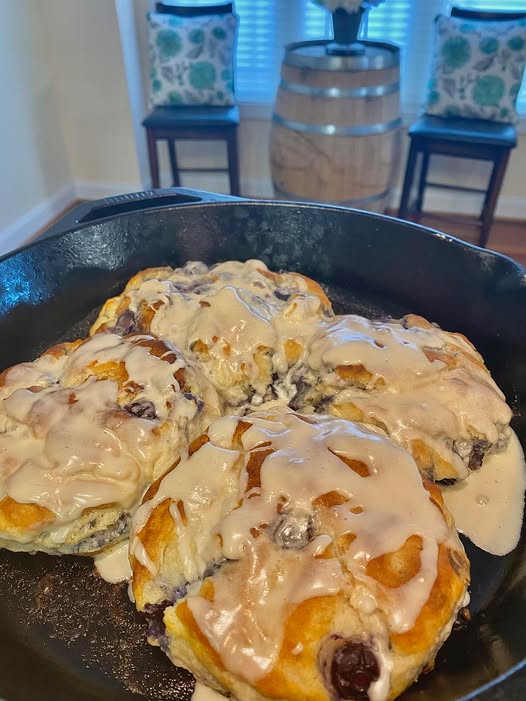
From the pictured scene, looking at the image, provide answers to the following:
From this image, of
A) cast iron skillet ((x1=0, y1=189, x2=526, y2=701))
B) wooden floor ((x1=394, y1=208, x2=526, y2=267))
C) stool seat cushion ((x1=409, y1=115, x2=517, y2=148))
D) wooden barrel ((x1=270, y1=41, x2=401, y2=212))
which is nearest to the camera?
cast iron skillet ((x1=0, y1=189, x2=526, y2=701))

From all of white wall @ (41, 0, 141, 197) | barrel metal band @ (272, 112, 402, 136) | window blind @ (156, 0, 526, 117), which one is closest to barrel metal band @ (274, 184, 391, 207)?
barrel metal band @ (272, 112, 402, 136)

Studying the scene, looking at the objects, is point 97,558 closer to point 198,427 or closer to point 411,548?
point 198,427

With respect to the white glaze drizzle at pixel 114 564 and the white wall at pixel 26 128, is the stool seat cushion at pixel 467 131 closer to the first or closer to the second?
the white wall at pixel 26 128

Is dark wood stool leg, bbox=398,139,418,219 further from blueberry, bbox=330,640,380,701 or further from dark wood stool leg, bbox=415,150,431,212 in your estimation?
blueberry, bbox=330,640,380,701

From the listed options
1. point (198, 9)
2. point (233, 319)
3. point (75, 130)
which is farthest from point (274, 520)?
point (75, 130)

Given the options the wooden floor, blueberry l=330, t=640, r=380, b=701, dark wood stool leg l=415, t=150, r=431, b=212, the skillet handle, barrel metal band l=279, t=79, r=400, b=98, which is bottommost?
the wooden floor

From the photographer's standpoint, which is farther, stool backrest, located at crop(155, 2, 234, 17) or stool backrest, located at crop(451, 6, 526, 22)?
stool backrest, located at crop(155, 2, 234, 17)

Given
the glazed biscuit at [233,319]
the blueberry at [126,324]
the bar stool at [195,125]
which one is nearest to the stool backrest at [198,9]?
the bar stool at [195,125]
